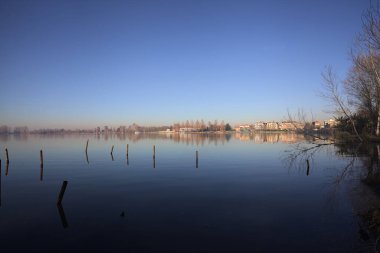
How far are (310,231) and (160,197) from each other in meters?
10.6

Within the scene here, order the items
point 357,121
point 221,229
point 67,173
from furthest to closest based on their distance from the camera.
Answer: point 357,121, point 67,173, point 221,229

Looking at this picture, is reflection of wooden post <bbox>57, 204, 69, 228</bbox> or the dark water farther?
reflection of wooden post <bbox>57, 204, 69, 228</bbox>

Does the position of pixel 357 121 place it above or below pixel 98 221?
above

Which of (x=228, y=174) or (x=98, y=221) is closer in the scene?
(x=98, y=221)

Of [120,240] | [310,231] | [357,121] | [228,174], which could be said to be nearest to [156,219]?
[120,240]

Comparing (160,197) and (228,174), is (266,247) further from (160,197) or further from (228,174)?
(228,174)

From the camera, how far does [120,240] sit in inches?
498

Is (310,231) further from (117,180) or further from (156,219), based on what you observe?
(117,180)

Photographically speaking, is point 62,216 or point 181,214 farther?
point 62,216

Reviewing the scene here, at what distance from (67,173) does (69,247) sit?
2297cm

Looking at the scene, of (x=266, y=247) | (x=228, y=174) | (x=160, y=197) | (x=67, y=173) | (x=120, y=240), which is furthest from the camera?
(x=67, y=173)

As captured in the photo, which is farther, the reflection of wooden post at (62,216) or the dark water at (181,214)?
the reflection of wooden post at (62,216)

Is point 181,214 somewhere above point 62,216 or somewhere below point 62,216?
above

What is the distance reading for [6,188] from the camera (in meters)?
24.7
